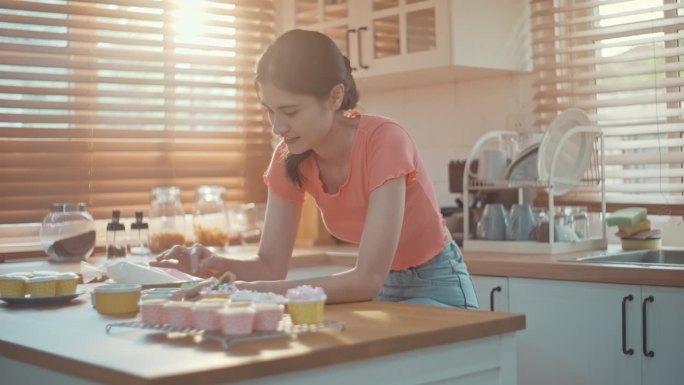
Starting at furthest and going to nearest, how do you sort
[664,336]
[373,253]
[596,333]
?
1. [596,333]
2. [664,336]
3. [373,253]

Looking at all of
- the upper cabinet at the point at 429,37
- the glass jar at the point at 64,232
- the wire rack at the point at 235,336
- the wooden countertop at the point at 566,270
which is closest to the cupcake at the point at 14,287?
the wire rack at the point at 235,336

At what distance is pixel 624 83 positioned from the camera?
11.0 feet

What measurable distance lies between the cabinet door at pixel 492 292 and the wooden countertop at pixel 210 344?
A: 3.59 feet

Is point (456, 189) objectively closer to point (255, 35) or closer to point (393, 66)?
point (393, 66)

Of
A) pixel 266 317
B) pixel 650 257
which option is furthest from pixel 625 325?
pixel 266 317

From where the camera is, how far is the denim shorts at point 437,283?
2197mm

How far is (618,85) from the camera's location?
3355mm

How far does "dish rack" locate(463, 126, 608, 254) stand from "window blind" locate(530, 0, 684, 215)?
0.08 meters

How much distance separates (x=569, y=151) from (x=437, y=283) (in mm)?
1269

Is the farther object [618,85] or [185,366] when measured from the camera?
[618,85]

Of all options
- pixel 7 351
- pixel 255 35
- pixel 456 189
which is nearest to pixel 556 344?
pixel 456 189

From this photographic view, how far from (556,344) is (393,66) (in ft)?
4.32

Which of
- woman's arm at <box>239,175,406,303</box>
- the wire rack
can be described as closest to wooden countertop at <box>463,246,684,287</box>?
woman's arm at <box>239,175,406,303</box>

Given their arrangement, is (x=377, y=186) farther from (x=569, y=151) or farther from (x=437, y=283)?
(x=569, y=151)
